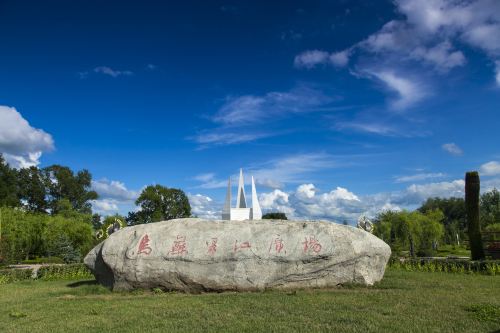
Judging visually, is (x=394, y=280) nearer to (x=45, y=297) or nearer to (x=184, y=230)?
(x=184, y=230)

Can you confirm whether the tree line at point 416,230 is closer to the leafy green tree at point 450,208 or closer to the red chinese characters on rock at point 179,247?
the leafy green tree at point 450,208

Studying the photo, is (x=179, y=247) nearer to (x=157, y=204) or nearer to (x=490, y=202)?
(x=157, y=204)

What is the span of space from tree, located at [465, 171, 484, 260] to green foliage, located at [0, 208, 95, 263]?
92.7 ft

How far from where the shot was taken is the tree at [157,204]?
58.4m

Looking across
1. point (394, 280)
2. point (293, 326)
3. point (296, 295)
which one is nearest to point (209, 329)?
point (293, 326)

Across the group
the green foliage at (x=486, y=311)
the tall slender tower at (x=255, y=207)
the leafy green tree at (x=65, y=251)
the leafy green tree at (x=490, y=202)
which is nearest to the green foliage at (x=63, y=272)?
the leafy green tree at (x=65, y=251)

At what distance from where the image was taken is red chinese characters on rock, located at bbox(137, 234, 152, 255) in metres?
13.2

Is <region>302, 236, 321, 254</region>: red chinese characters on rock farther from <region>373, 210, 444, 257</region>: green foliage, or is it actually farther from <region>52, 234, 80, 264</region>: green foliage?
<region>373, 210, 444, 257</region>: green foliage

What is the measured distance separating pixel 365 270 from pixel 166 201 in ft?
162

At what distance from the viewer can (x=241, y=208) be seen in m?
42.9

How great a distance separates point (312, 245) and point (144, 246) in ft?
17.9

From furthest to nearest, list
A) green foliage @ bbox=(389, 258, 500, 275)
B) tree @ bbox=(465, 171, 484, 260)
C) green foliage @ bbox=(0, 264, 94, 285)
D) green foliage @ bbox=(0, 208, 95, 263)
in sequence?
green foliage @ bbox=(0, 208, 95, 263)
tree @ bbox=(465, 171, 484, 260)
green foliage @ bbox=(0, 264, 94, 285)
green foliage @ bbox=(389, 258, 500, 275)

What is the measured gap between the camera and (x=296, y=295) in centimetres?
1134

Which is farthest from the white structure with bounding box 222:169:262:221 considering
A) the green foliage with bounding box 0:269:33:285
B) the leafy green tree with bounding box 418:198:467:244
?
the leafy green tree with bounding box 418:198:467:244
